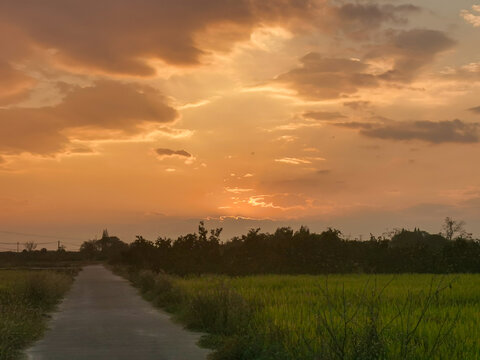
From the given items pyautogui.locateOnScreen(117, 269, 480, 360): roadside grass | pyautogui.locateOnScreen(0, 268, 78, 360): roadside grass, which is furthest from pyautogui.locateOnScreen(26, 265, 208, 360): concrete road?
pyautogui.locateOnScreen(117, 269, 480, 360): roadside grass

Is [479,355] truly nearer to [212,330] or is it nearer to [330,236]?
[212,330]

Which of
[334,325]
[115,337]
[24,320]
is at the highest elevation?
[334,325]

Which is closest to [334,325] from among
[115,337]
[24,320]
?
[115,337]

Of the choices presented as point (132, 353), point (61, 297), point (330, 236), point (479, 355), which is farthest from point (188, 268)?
point (479, 355)

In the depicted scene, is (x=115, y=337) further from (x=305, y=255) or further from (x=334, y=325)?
(x=305, y=255)

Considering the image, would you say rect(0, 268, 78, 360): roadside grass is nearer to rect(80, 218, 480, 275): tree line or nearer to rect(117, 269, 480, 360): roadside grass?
rect(117, 269, 480, 360): roadside grass

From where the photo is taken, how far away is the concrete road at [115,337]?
13.7 metres

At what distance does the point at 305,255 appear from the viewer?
173 ft

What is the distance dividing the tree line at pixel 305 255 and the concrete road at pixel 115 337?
2370 centimetres

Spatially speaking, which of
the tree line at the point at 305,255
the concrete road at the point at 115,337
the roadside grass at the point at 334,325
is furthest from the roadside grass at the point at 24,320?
the tree line at the point at 305,255

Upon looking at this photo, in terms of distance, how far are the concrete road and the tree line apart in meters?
23.7

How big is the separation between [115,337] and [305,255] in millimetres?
37246

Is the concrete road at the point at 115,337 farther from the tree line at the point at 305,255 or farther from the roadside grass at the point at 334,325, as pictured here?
the tree line at the point at 305,255

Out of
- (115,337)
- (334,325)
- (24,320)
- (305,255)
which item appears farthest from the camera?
(305,255)
